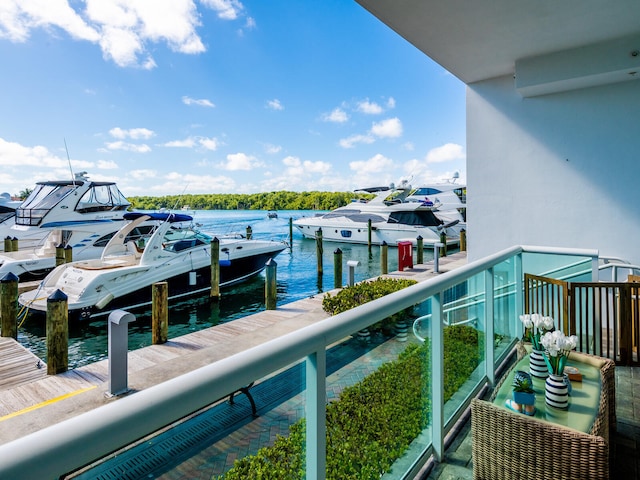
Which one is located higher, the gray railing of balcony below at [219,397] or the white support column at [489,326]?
Answer: the gray railing of balcony below at [219,397]

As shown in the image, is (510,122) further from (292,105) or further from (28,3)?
(292,105)

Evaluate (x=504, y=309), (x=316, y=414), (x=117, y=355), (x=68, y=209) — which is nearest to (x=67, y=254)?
(x=68, y=209)

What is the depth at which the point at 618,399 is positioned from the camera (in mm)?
2533

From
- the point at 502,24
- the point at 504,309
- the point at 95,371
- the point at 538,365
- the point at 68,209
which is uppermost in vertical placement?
the point at 502,24

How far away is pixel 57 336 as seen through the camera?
17.2ft

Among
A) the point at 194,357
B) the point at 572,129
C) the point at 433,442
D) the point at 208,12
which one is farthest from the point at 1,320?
the point at 208,12

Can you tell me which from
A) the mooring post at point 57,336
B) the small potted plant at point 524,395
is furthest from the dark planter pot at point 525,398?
the mooring post at point 57,336

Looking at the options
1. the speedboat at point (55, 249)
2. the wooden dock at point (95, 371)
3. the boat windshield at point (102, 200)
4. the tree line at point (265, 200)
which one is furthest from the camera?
the tree line at point (265, 200)

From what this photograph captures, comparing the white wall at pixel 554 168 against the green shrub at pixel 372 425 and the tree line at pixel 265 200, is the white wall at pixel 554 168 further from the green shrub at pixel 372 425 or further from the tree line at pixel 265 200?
the tree line at pixel 265 200

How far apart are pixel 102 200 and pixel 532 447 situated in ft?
48.4

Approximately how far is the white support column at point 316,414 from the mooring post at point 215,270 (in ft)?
→ 31.6

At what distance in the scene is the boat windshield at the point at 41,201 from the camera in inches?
489

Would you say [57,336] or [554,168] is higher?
[554,168]

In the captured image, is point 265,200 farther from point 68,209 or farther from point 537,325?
point 537,325
